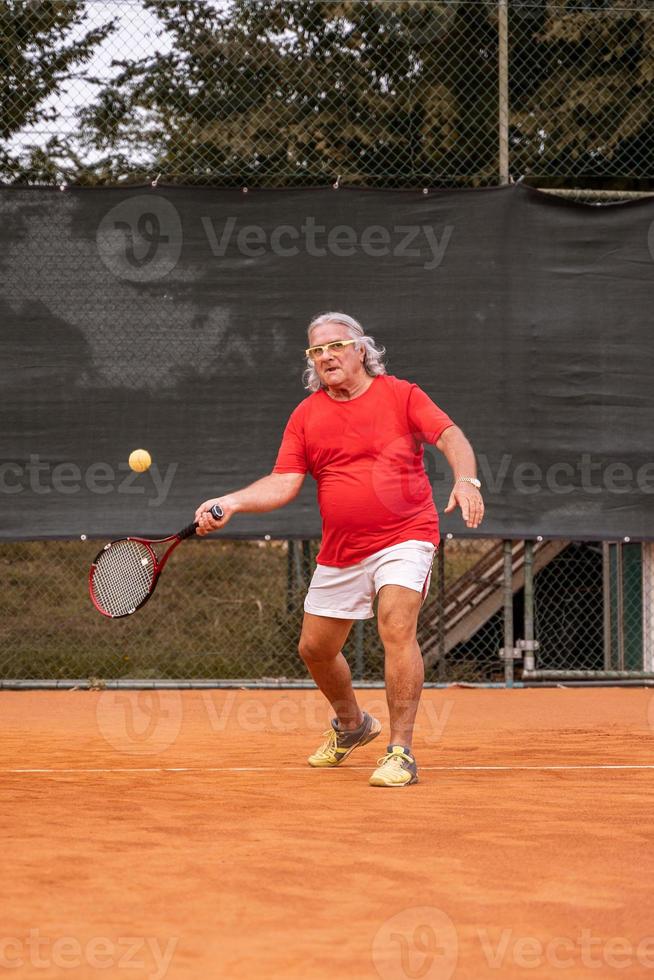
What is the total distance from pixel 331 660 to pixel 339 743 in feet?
1.24

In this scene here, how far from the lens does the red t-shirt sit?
16.3 ft

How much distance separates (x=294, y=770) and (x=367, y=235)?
3876mm

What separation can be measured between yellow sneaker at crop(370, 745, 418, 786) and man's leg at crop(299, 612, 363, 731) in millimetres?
444

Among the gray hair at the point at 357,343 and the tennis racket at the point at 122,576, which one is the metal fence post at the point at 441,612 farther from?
the tennis racket at the point at 122,576

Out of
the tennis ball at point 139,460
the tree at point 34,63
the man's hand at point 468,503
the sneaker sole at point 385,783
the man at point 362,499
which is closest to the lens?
the man's hand at point 468,503

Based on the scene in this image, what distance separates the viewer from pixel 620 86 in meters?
8.50

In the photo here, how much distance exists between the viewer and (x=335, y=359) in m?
5.01

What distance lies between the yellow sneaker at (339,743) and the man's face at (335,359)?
4.32 feet

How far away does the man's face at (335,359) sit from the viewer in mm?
5008

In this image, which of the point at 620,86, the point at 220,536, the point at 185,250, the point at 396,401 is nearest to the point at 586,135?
the point at 620,86

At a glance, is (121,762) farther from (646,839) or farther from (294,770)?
(646,839)

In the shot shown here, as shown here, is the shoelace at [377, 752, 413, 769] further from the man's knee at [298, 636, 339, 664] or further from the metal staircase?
the metal staircase

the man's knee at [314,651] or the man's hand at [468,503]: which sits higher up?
the man's hand at [468,503]

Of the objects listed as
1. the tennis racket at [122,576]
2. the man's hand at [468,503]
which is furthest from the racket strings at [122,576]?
the man's hand at [468,503]
